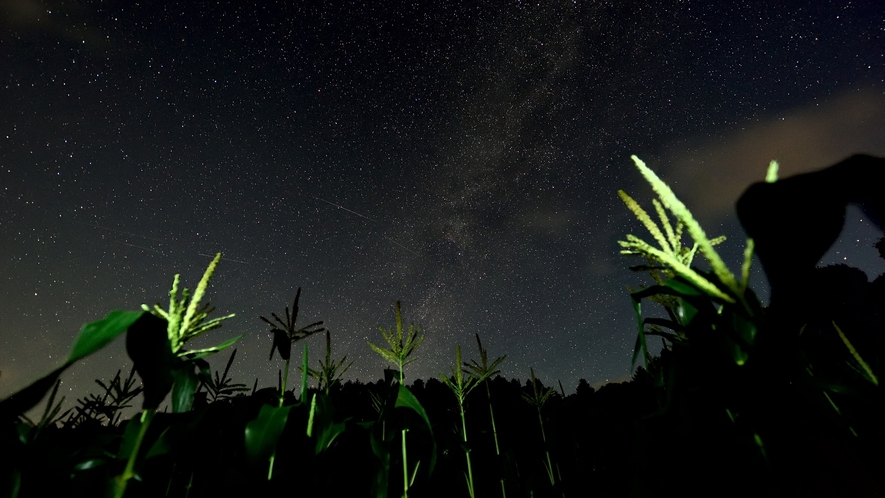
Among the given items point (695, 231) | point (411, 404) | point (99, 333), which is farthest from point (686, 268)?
point (99, 333)

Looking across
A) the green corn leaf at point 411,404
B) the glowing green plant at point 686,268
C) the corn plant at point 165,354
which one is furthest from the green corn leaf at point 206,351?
the glowing green plant at point 686,268

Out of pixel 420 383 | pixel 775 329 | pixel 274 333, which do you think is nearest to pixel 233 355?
pixel 274 333

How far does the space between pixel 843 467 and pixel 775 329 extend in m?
0.86

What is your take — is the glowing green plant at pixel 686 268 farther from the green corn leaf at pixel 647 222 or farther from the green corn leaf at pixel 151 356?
the green corn leaf at pixel 151 356

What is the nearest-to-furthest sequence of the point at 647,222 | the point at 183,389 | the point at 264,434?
the point at 647,222 → the point at 183,389 → the point at 264,434

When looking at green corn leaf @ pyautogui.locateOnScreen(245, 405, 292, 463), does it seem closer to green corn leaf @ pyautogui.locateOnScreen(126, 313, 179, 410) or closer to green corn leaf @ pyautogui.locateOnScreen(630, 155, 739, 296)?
green corn leaf @ pyautogui.locateOnScreen(126, 313, 179, 410)

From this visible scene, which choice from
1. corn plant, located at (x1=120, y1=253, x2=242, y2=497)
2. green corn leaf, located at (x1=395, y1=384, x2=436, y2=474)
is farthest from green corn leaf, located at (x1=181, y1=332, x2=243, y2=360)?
green corn leaf, located at (x1=395, y1=384, x2=436, y2=474)

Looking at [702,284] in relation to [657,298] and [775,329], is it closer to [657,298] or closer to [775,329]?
[775,329]

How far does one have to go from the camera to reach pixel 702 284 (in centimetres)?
105

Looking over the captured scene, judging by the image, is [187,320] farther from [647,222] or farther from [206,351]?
[647,222]

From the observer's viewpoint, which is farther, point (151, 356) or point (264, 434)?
point (264, 434)

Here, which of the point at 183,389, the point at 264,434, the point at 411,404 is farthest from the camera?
the point at 411,404

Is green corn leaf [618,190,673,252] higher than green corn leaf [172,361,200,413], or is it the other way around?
green corn leaf [618,190,673,252]

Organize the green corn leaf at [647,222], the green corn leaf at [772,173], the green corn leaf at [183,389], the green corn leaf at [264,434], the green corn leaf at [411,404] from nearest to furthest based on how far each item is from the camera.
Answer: the green corn leaf at [772,173], the green corn leaf at [647,222], the green corn leaf at [183,389], the green corn leaf at [264,434], the green corn leaf at [411,404]
